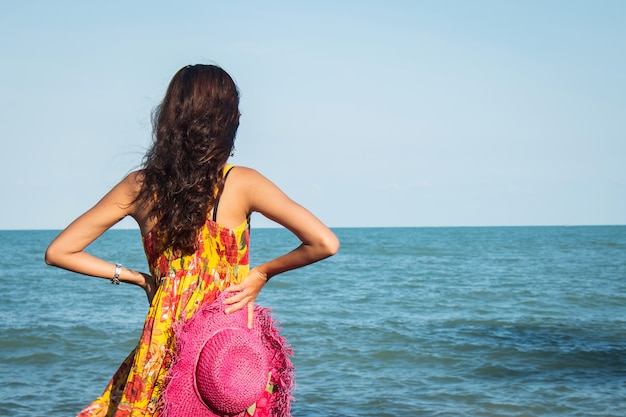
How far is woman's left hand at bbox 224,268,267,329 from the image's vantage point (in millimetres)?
2432

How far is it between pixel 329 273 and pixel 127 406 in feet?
72.5

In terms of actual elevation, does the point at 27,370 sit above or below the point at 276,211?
below

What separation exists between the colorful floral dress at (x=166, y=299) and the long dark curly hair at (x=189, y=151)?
2.3 inches

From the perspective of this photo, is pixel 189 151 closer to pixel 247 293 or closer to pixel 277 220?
pixel 277 220

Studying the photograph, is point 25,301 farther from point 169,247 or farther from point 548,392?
point 169,247

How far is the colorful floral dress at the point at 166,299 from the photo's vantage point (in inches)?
95.0

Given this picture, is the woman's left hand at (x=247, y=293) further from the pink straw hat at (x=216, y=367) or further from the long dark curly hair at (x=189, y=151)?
the long dark curly hair at (x=189, y=151)

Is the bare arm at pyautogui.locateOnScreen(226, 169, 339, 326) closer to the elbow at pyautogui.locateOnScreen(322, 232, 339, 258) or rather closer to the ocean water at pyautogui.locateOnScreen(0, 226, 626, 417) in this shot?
the elbow at pyautogui.locateOnScreen(322, 232, 339, 258)

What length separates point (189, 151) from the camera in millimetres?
2441

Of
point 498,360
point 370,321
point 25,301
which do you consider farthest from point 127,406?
point 25,301

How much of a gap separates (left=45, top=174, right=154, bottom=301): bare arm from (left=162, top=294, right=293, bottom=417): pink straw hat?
33 centimetres

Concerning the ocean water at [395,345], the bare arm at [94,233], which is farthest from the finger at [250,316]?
the ocean water at [395,345]

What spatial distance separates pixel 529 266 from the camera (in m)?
28.0

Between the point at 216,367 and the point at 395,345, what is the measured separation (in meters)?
8.33
